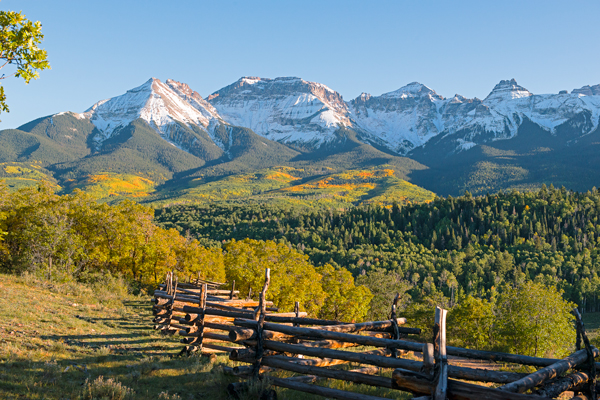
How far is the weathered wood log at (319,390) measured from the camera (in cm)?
808

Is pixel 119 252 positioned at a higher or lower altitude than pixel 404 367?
lower

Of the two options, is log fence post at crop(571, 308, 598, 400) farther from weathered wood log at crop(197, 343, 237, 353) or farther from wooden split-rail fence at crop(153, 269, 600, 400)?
weathered wood log at crop(197, 343, 237, 353)

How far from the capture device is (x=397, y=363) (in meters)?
7.90

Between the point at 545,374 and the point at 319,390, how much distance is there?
454cm

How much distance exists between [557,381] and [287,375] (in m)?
6.38

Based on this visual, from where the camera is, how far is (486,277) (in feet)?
427

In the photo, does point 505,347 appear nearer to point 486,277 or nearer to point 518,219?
point 486,277

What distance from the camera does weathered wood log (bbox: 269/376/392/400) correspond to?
8.08 m

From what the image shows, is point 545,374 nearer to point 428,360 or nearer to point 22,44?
point 428,360

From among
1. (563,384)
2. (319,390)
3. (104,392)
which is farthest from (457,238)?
(104,392)

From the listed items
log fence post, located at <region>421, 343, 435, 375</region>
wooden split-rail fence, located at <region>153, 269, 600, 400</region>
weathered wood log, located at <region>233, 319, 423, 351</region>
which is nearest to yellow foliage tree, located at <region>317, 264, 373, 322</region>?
wooden split-rail fence, located at <region>153, 269, 600, 400</region>

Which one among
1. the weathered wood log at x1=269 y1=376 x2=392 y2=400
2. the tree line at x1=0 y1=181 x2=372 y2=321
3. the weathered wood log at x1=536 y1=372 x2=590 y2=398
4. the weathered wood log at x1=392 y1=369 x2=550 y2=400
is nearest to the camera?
the weathered wood log at x1=392 y1=369 x2=550 y2=400

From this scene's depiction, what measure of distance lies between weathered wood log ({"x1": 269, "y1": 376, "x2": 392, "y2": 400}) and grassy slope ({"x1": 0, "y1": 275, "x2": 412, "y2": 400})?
234mm

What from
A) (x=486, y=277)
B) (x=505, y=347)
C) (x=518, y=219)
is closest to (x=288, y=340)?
(x=505, y=347)
